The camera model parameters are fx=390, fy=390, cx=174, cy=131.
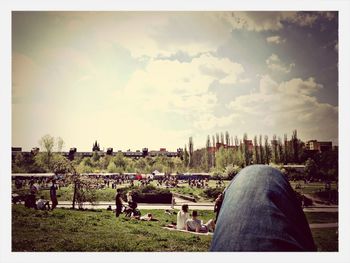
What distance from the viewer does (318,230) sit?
4207 millimetres

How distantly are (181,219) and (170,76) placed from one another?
63.2 inches

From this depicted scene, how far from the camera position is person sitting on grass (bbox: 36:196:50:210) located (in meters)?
4.40

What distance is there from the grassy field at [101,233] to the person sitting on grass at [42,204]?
6 cm

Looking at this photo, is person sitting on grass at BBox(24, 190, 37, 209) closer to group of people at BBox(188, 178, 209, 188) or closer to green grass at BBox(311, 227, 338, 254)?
group of people at BBox(188, 178, 209, 188)

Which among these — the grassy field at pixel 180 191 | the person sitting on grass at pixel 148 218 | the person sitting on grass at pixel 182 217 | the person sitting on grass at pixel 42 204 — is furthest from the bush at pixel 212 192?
A: the person sitting on grass at pixel 42 204

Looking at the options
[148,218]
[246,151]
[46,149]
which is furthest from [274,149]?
[46,149]

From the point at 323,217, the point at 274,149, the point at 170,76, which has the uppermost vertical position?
the point at 170,76

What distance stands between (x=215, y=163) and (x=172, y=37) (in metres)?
1.49

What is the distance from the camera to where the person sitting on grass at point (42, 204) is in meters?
4.40

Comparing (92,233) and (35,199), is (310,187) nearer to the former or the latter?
(92,233)

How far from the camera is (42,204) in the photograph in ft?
14.5
